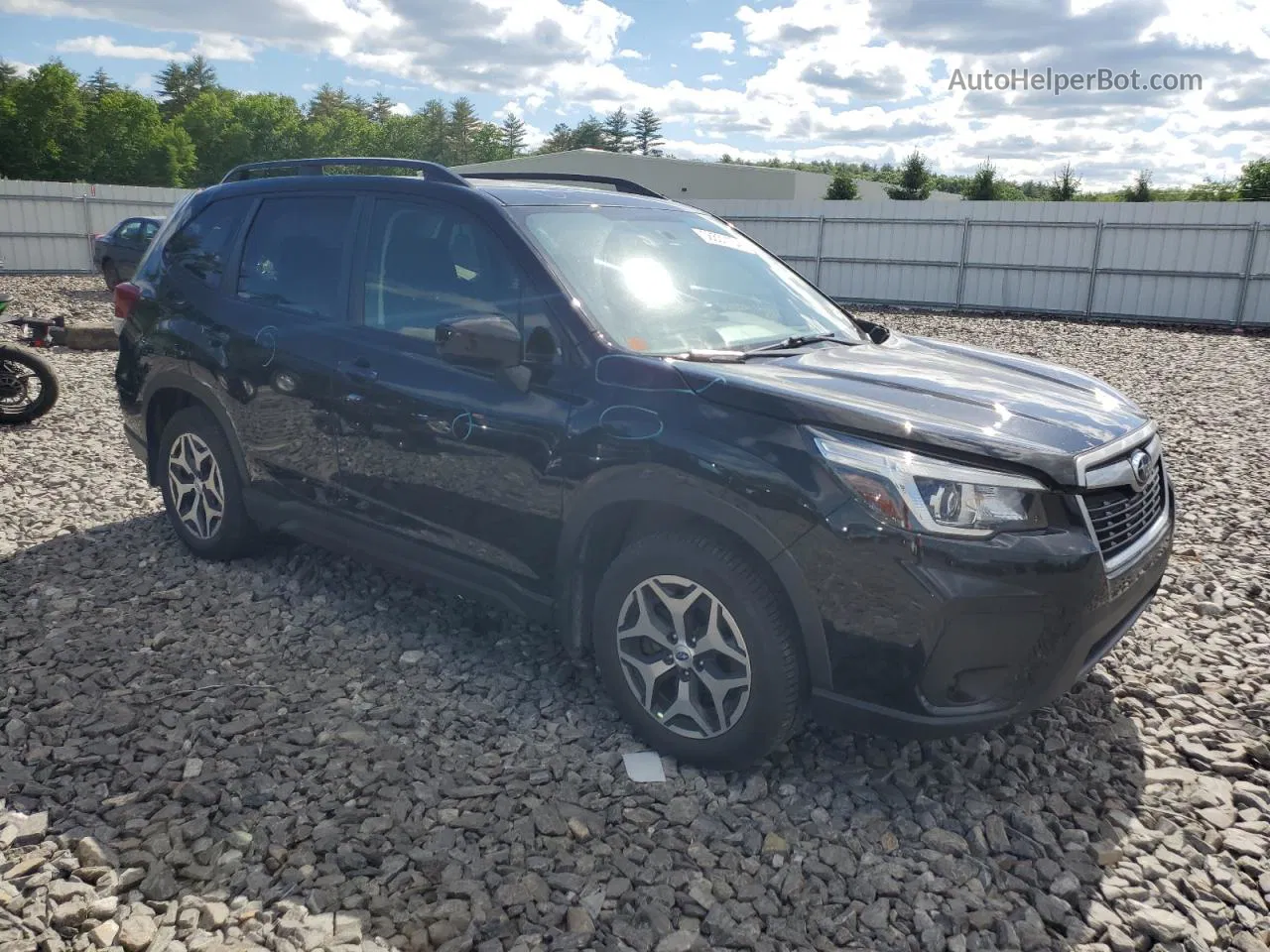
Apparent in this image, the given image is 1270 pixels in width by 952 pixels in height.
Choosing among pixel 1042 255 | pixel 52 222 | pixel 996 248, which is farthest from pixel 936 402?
pixel 52 222

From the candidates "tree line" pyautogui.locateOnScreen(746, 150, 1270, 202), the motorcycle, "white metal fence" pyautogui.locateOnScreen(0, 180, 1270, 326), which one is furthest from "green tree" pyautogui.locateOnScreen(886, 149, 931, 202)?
the motorcycle

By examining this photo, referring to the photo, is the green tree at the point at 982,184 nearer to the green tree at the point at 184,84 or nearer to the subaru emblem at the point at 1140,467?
the subaru emblem at the point at 1140,467

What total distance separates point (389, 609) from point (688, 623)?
1940mm

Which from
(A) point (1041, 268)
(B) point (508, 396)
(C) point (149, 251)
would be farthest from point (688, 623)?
(A) point (1041, 268)

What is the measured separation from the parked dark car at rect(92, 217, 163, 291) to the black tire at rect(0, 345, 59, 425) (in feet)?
→ 33.7

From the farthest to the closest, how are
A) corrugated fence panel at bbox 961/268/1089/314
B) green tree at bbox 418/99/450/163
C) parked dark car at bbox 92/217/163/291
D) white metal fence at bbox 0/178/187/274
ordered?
green tree at bbox 418/99/450/163 → white metal fence at bbox 0/178/187/274 → corrugated fence panel at bbox 961/268/1089/314 → parked dark car at bbox 92/217/163/291

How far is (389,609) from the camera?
4582mm

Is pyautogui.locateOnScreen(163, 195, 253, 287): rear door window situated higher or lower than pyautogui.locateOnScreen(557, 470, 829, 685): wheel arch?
higher

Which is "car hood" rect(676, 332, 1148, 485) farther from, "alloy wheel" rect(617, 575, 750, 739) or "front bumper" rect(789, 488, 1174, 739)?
"alloy wheel" rect(617, 575, 750, 739)

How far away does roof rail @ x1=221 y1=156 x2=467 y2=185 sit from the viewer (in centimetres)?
392

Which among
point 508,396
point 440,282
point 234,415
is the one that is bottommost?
point 234,415

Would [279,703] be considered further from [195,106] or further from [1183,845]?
[195,106]

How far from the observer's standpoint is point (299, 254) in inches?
173

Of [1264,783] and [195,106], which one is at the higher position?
[195,106]
